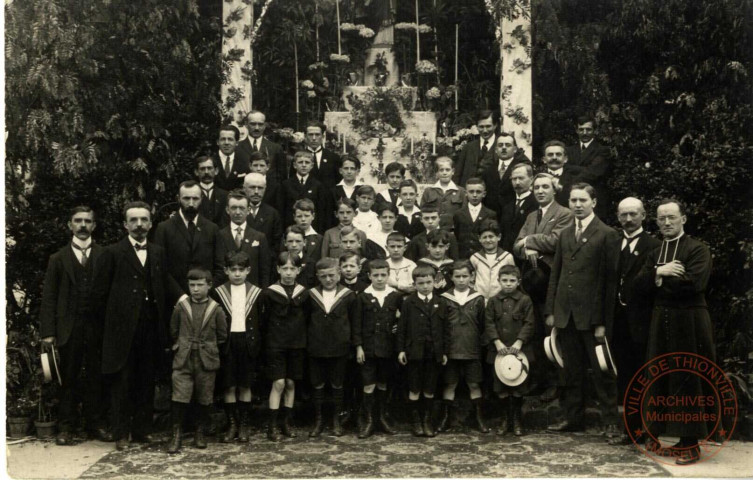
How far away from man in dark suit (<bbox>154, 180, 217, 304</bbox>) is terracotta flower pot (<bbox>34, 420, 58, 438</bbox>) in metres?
1.44

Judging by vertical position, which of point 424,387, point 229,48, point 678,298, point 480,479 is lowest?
point 480,479

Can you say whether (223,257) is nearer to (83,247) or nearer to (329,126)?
(83,247)

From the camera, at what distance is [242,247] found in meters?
6.59

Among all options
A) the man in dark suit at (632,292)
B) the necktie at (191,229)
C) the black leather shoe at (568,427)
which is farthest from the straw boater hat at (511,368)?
the necktie at (191,229)

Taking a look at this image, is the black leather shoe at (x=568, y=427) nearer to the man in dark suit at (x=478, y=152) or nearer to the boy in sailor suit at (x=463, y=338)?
the boy in sailor suit at (x=463, y=338)

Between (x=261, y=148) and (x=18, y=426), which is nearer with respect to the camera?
(x=18, y=426)

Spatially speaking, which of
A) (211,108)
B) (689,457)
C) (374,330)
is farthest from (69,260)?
(689,457)

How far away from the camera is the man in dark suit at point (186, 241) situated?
6.57 meters

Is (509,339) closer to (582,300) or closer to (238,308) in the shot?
(582,300)

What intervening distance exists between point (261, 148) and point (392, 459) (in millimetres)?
3686

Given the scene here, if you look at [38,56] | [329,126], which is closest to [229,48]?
[329,126]

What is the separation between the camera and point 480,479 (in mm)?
5277

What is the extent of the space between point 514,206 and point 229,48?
4027 millimetres

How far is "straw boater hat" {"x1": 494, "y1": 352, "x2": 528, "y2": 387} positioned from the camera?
20.4 ft
